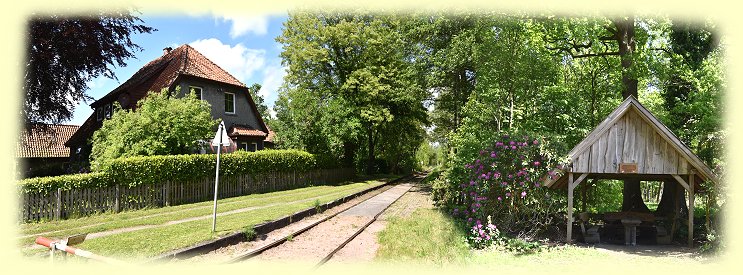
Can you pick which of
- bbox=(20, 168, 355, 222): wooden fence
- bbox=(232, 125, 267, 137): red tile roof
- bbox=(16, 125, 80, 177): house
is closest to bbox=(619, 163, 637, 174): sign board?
bbox=(20, 168, 355, 222): wooden fence

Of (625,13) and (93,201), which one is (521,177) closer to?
(625,13)

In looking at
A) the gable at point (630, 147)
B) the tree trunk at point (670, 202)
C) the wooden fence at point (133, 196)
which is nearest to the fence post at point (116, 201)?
the wooden fence at point (133, 196)

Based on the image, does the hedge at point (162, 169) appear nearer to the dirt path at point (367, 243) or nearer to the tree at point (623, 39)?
the dirt path at point (367, 243)

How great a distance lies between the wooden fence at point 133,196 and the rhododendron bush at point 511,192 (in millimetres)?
12586

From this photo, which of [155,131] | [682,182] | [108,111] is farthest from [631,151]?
[108,111]

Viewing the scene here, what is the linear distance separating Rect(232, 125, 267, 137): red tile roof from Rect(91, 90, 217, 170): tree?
7244 millimetres

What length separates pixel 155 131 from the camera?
18234 millimetres

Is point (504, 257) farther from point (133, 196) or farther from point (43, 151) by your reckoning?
point (43, 151)

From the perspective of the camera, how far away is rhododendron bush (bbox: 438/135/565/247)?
1177cm

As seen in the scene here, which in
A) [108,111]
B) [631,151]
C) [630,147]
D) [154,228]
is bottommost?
[154,228]

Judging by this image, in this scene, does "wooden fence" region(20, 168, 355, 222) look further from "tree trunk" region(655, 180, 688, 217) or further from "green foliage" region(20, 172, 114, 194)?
"tree trunk" region(655, 180, 688, 217)

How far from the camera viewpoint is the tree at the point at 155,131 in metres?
17.8

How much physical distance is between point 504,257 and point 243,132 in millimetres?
22227

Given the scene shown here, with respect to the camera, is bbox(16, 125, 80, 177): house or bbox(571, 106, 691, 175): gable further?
bbox(16, 125, 80, 177): house
